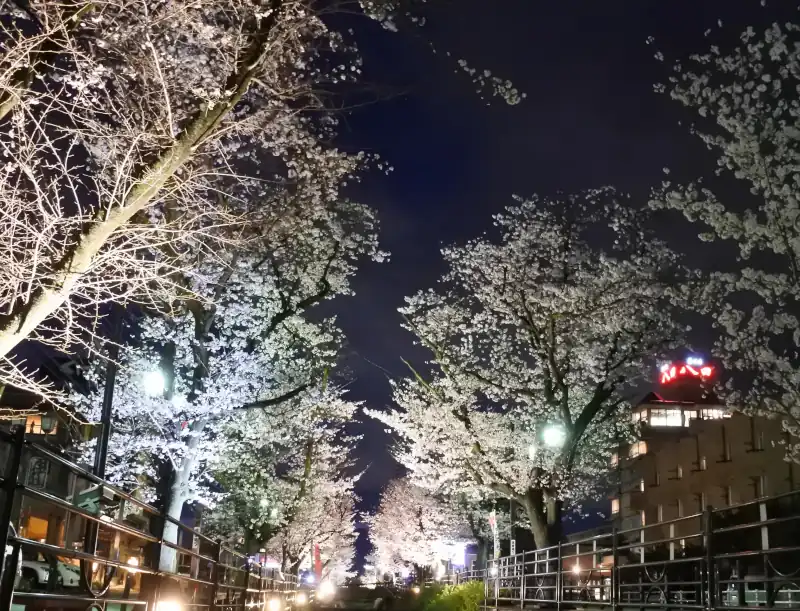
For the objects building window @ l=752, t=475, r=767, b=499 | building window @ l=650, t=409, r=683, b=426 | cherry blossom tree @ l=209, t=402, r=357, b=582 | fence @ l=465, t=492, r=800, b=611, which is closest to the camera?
fence @ l=465, t=492, r=800, b=611

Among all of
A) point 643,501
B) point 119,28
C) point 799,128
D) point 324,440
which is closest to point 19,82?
point 119,28

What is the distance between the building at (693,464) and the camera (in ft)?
121

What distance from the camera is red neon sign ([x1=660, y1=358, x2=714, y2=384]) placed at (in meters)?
65.1

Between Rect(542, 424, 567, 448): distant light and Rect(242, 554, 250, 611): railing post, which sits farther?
Rect(542, 424, 567, 448): distant light

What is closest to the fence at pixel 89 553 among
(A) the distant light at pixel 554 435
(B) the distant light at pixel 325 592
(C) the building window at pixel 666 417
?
(A) the distant light at pixel 554 435

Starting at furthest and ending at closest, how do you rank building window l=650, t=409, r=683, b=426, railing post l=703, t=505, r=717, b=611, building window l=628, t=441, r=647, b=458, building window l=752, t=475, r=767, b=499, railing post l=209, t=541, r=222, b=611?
building window l=650, t=409, r=683, b=426 → building window l=628, t=441, r=647, b=458 → building window l=752, t=475, r=767, b=499 → railing post l=209, t=541, r=222, b=611 → railing post l=703, t=505, r=717, b=611

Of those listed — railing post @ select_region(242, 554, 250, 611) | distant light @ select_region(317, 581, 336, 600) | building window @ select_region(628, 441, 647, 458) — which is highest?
building window @ select_region(628, 441, 647, 458)

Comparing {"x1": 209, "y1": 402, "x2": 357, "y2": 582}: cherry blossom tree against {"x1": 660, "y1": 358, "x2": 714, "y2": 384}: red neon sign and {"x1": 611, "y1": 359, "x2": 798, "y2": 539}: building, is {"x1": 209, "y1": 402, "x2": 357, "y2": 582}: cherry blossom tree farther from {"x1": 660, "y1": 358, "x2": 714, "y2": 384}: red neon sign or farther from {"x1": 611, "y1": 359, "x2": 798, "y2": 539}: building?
{"x1": 660, "y1": 358, "x2": 714, "y2": 384}: red neon sign

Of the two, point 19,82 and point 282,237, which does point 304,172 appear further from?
point 19,82

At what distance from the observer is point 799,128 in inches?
480

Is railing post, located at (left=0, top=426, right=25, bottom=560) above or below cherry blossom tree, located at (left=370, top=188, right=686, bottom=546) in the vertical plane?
below

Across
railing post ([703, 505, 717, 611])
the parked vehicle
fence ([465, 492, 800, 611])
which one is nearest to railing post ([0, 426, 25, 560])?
fence ([465, 492, 800, 611])

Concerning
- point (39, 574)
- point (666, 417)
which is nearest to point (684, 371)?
point (666, 417)

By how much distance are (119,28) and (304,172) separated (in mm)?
9550
